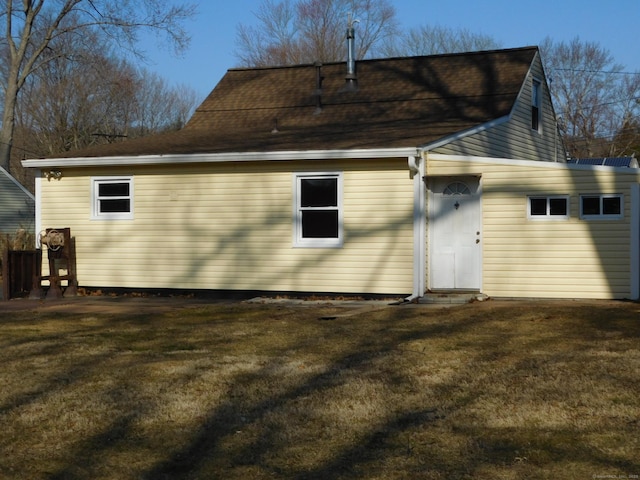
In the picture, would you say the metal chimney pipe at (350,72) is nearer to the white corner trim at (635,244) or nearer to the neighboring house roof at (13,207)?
the white corner trim at (635,244)

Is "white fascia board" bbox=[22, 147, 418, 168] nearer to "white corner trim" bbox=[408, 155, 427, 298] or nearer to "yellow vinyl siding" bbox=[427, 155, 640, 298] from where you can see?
"white corner trim" bbox=[408, 155, 427, 298]

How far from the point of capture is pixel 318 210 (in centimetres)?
1683

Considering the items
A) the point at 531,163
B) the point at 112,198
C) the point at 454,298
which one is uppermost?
the point at 531,163

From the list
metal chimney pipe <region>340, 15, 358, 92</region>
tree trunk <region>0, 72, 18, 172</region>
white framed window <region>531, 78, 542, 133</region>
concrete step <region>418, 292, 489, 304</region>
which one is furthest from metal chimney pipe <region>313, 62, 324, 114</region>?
tree trunk <region>0, 72, 18, 172</region>

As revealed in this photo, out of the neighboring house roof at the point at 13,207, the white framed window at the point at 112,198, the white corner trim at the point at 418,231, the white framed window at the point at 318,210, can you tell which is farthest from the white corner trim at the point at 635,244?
the neighboring house roof at the point at 13,207

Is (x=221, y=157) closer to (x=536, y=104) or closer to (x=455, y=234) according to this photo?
(x=455, y=234)

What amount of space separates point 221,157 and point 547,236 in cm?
598

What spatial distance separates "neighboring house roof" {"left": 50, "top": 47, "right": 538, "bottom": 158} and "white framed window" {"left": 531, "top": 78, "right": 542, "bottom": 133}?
87cm

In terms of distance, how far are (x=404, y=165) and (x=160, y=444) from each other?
1033cm

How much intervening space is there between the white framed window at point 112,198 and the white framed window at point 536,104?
9.33 meters

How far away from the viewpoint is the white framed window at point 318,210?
16719mm

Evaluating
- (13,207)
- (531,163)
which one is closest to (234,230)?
(531,163)

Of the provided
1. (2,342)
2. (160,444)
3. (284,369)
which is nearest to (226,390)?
(284,369)

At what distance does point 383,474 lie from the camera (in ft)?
18.7
